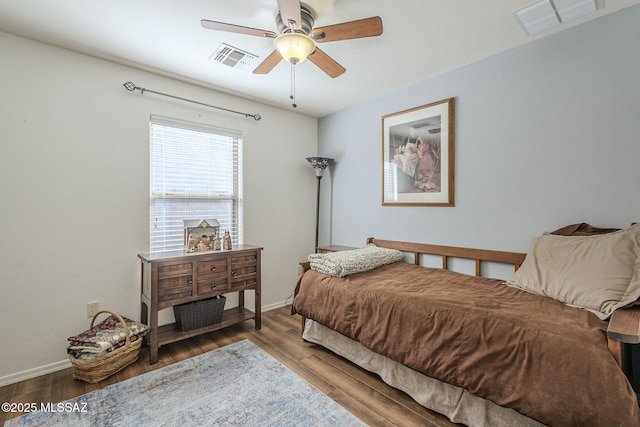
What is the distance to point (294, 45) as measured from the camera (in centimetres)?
165

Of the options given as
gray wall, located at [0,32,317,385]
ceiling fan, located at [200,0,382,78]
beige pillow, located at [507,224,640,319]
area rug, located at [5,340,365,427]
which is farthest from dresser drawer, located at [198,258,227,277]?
beige pillow, located at [507,224,640,319]

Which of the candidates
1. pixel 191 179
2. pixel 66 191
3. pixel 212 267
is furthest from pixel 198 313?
pixel 66 191

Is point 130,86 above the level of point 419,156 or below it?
above

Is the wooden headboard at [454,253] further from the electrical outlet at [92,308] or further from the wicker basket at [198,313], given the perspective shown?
the electrical outlet at [92,308]

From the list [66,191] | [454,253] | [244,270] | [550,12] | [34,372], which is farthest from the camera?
[244,270]

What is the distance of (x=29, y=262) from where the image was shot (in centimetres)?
217

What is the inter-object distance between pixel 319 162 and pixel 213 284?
190cm

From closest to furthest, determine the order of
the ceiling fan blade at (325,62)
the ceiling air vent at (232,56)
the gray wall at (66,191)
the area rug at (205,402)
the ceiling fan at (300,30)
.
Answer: the ceiling fan at (300,30), the area rug at (205,402), the ceiling fan blade at (325,62), the gray wall at (66,191), the ceiling air vent at (232,56)

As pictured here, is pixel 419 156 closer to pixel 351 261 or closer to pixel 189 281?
pixel 351 261

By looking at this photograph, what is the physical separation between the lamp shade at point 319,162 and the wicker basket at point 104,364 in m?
2.51

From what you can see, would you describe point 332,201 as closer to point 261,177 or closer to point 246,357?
point 261,177

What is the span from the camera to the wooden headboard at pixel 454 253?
231 cm

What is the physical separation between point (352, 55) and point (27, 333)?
3275mm

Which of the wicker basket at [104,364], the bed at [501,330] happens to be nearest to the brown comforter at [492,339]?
the bed at [501,330]
